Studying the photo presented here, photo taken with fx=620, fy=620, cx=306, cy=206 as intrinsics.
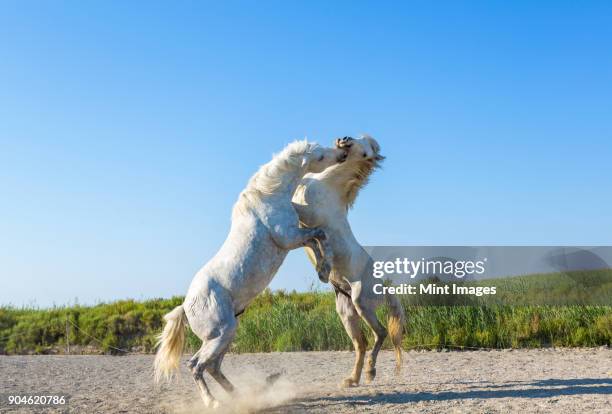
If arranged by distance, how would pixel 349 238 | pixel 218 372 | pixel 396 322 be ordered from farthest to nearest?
pixel 396 322
pixel 349 238
pixel 218 372

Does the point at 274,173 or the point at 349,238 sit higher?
the point at 274,173

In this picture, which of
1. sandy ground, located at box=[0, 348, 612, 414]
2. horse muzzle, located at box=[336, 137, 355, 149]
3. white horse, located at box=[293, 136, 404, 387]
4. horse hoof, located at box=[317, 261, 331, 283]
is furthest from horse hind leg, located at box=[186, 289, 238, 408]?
horse muzzle, located at box=[336, 137, 355, 149]

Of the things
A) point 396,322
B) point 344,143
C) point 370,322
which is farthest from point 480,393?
point 344,143

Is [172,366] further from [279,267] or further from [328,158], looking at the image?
[328,158]

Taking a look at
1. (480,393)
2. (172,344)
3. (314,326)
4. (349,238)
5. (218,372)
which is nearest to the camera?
(218,372)

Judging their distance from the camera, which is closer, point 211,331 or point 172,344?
point 211,331

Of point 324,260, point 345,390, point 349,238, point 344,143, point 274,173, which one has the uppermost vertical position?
point 344,143

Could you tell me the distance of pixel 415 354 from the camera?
30.9 feet

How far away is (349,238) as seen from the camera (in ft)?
21.2

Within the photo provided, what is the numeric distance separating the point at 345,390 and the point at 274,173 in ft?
7.98

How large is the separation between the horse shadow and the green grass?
3131 millimetres

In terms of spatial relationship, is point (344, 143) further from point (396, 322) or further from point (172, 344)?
point (172, 344)

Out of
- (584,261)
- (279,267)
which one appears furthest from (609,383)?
(584,261)

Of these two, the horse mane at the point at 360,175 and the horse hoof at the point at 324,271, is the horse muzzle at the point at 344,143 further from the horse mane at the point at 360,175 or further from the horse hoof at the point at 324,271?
the horse hoof at the point at 324,271
